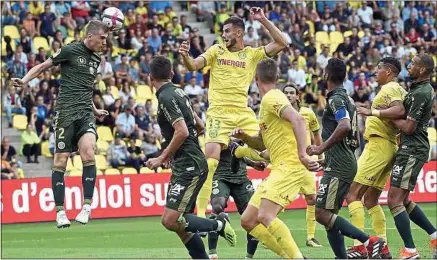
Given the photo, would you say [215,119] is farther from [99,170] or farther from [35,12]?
[35,12]

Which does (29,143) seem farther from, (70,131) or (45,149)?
(70,131)

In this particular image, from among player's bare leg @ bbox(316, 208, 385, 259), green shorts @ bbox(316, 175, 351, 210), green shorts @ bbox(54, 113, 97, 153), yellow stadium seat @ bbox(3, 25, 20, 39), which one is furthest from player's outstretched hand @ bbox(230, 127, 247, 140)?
yellow stadium seat @ bbox(3, 25, 20, 39)

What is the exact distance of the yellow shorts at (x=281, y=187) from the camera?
13.2 metres

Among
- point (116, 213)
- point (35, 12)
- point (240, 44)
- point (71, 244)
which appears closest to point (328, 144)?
point (240, 44)

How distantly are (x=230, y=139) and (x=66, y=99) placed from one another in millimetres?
2445

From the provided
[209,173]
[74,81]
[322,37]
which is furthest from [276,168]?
[322,37]

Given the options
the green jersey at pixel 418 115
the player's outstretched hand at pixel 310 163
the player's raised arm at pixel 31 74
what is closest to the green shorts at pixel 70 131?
the player's raised arm at pixel 31 74

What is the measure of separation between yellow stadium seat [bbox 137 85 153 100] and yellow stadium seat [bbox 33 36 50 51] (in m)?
3.03

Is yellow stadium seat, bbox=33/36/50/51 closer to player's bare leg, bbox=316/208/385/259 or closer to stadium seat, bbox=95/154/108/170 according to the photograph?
stadium seat, bbox=95/154/108/170

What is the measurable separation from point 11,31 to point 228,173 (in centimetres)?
1745

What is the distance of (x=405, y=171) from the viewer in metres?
15.3

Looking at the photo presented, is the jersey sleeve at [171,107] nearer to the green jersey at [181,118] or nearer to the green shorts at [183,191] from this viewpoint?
the green jersey at [181,118]

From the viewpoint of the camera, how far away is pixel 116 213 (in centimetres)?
2730

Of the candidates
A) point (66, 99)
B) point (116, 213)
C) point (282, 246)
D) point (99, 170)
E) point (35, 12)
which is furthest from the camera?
point (35, 12)
